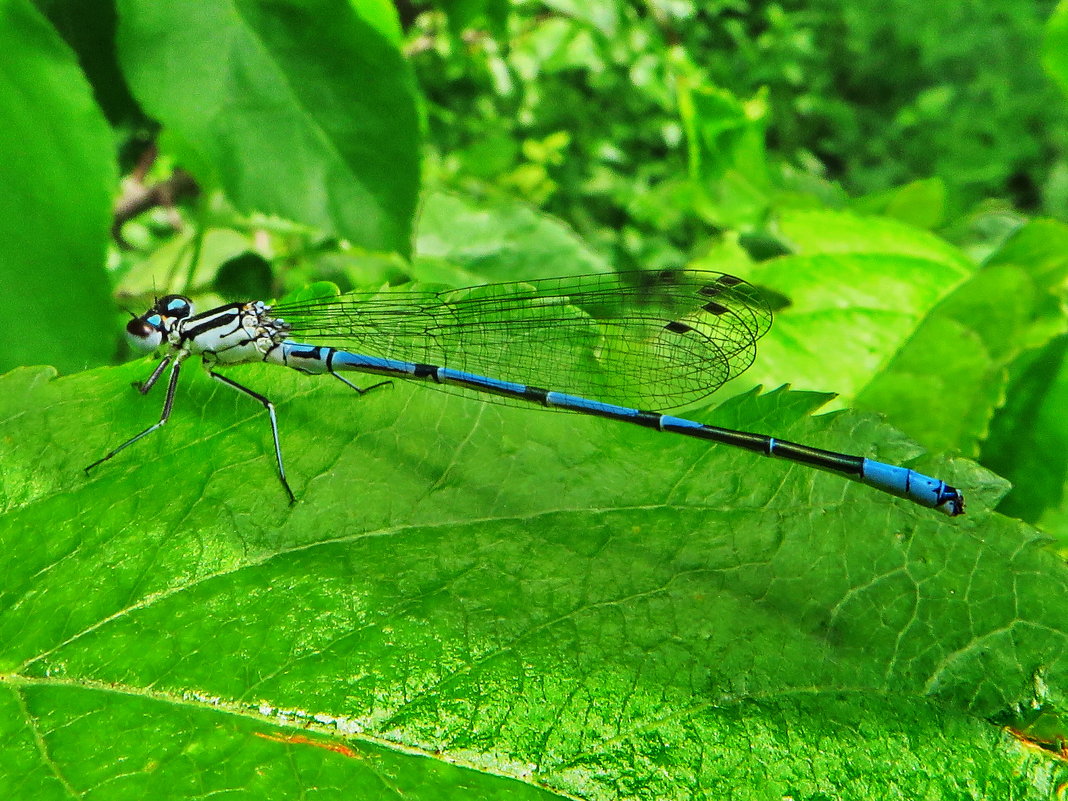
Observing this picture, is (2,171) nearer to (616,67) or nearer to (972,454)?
(972,454)

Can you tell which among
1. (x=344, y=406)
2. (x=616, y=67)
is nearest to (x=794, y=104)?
(x=616, y=67)

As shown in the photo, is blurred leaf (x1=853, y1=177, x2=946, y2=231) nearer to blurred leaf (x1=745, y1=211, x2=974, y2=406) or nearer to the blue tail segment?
blurred leaf (x1=745, y1=211, x2=974, y2=406)

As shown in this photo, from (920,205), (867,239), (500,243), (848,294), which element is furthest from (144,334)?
(920,205)

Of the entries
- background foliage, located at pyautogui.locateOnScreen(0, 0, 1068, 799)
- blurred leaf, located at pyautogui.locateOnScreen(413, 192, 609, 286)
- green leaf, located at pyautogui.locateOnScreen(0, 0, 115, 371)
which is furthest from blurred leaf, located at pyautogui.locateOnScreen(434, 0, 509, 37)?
green leaf, located at pyautogui.locateOnScreen(0, 0, 115, 371)

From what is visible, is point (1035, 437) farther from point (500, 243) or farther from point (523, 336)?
point (500, 243)

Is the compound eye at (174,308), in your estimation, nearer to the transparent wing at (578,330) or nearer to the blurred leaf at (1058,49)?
the transparent wing at (578,330)

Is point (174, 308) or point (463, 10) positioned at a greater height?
point (463, 10)
